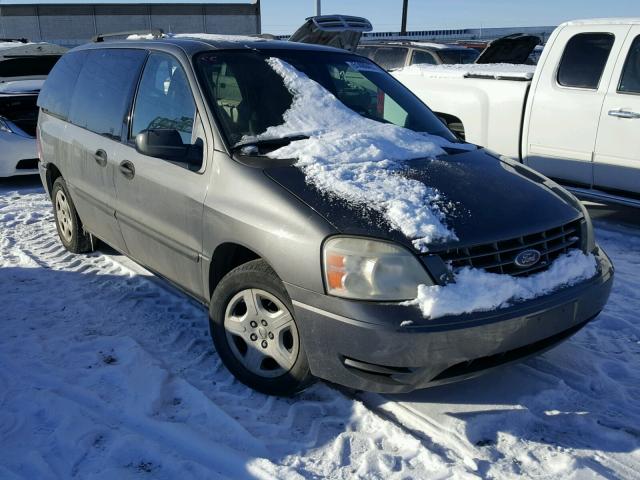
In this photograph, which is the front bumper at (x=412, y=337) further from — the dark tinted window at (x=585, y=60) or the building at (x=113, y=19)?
the building at (x=113, y=19)

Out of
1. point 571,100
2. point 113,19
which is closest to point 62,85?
point 571,100

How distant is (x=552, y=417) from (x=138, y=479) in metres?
1.94

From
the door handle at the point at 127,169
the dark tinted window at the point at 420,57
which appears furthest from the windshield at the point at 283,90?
the dark tinted window at the point at 420,57

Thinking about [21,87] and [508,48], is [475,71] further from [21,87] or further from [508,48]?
[21,87]

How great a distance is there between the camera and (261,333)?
320 cm

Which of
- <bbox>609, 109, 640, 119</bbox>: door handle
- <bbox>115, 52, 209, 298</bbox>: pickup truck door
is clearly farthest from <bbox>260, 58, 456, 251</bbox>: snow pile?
<bbox>609, 109, 640, 119</bbox>: door handle

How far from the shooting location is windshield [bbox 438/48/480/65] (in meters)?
11.7

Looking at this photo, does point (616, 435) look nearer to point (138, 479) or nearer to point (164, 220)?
point (138, 479)

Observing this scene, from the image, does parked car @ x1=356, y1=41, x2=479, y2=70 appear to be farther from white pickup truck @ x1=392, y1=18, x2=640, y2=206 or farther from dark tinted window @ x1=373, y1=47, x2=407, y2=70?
white pickup truck @ x1=392, y1=18, x2=640, y2=206

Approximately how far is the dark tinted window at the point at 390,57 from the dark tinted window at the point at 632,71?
6.41m

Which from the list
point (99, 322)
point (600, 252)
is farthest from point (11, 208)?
point (600, 252)

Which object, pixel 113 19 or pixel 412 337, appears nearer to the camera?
pixel 412 337

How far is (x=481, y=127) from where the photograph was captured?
7.09 meters

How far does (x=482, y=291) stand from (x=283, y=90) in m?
1.80
